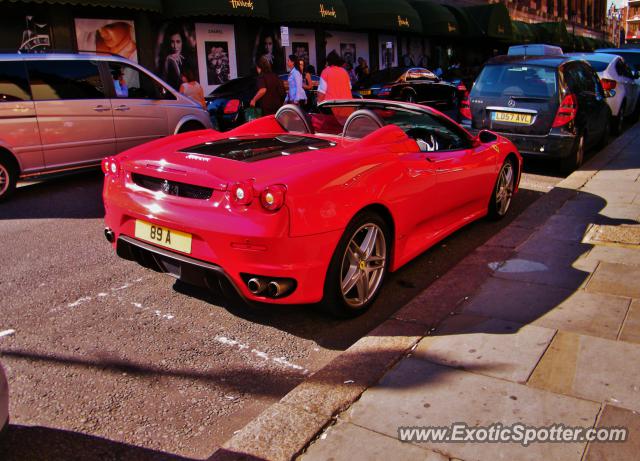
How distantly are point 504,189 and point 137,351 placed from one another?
168 inches

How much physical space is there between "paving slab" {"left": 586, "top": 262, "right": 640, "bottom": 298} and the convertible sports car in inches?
48.3

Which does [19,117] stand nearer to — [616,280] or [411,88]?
[616,280]

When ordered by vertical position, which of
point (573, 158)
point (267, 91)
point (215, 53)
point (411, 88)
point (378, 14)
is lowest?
point (573, 158)

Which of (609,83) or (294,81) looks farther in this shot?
(609,83)

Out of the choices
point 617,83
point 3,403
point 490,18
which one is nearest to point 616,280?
point 3,403

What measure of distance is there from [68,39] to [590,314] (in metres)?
15.0

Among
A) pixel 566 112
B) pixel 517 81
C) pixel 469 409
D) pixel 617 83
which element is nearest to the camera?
pixel 469 409

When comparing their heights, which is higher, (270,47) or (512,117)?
(270,47)

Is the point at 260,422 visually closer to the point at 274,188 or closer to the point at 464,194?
the point at 274,188

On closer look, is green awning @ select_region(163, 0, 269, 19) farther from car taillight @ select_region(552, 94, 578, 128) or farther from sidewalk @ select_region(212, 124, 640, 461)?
sidewalk @ select_region(212, 124, 640, 461)

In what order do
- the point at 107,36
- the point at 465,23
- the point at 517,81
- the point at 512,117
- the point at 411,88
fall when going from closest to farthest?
the point at 512,117 < the point at 517,81 < the point at 107,36 < the point at 411,88 < the point at 465,23

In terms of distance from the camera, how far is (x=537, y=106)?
8.45 metres

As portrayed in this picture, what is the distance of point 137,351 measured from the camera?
3.55 metres

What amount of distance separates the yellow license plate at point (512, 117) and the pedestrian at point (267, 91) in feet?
12.3
